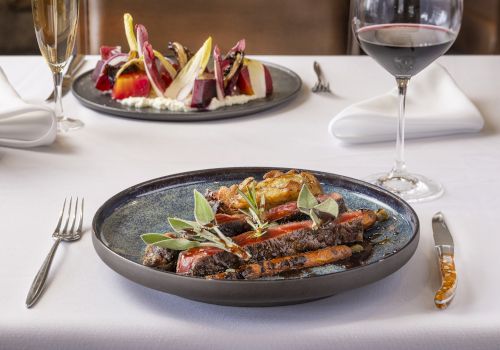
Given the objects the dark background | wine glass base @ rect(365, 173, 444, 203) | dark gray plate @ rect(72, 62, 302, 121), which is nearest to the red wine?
wine glass base @ rect(365, 173, 444, 203)

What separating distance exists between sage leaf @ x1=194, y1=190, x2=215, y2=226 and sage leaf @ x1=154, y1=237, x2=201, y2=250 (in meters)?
0.03

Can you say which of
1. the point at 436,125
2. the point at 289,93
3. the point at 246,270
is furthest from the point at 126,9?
the point at 246,270

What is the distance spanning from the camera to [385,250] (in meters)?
0.85

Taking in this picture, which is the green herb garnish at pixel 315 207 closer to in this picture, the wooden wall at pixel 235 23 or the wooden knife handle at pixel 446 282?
the wooden knife handle at pixel 446 282

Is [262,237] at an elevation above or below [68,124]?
above

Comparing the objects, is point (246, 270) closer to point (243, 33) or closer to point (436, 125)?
point (436, 125)

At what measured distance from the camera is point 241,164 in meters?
1.24

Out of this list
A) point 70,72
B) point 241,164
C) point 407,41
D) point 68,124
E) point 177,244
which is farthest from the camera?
point 70,72

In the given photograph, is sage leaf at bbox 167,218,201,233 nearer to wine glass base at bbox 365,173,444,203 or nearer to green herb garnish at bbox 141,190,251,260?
green herb garnish at bbox 141,190,251,260

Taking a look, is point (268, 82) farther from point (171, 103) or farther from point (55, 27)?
point (55, 27)

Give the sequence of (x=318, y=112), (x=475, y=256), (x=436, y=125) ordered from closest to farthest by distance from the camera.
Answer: (x=475, y=256)
(x=436, y=125)
(x=318, y=112)

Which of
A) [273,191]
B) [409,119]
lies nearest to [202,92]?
[409,119]

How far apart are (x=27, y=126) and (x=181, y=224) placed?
548 mm

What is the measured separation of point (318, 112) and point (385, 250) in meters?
0.66
